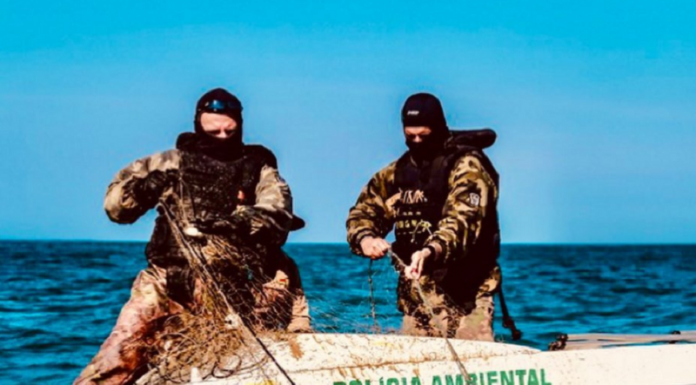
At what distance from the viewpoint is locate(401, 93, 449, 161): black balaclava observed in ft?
22.7

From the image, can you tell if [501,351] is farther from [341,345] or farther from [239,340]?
[239,340]

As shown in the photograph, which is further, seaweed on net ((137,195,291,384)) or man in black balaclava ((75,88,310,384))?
man in black balaclava ((75,88,310,384))

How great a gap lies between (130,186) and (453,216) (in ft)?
5.78

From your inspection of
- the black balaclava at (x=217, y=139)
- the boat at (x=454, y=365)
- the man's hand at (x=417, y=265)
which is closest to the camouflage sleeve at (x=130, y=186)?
the black balaclava at (x=217, y=139)

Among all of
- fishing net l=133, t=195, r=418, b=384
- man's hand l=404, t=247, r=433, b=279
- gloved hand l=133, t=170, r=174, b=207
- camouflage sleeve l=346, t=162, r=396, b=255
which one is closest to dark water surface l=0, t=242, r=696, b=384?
fishing net l=133, t=195, r=418, b=384

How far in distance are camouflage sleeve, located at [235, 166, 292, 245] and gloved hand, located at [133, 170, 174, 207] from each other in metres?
0.44

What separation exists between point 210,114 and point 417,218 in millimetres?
1295

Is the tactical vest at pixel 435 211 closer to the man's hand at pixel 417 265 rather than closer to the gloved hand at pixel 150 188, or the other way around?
the man's hand at pixel 417 265

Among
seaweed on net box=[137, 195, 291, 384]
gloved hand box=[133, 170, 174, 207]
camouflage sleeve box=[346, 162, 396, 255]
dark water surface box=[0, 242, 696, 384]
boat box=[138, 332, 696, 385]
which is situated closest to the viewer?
boat box=[138, 332, 696, 385]

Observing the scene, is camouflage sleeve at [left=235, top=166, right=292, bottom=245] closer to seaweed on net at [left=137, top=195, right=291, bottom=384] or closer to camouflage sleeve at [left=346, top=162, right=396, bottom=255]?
seaweed on net at [left=137, top=195, right=291, bottom=384]

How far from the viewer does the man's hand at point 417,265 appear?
6449 millimetres

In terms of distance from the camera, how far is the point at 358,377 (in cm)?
638

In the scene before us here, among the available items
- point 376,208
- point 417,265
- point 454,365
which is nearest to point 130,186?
point 376,208

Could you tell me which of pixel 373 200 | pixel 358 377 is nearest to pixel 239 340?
pixel 358 377
